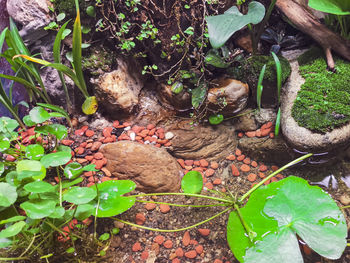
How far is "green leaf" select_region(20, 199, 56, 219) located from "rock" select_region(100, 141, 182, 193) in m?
0.66

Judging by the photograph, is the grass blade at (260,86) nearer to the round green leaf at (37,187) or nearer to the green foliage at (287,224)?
the green foliage at (287,224)

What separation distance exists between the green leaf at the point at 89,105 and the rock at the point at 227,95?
3.25ft

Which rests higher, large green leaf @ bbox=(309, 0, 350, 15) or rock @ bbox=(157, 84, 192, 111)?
large green leaf @ bbox=(309, 0, 350, 15)

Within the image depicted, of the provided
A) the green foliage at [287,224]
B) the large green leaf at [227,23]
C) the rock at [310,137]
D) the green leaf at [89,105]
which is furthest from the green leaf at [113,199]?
the rock at [310,137]

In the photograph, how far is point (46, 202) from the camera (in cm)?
142

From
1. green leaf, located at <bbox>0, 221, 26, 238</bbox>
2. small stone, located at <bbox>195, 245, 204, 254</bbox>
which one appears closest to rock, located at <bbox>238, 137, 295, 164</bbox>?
small stone, located at <bbox>195, 245, 204, 254</bbox>

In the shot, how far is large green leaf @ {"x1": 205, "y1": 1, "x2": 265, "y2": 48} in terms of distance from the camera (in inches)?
72.9

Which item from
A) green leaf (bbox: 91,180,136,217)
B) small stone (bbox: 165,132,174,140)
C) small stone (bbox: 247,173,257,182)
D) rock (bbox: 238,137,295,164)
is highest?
green leaf (bbox: 91,180,136,217)

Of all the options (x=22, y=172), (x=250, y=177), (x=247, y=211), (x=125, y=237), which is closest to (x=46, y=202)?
(x=22, y=172)

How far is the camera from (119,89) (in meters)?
2.31

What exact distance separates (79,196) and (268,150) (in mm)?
1493

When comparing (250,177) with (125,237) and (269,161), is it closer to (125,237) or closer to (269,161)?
(269,161)

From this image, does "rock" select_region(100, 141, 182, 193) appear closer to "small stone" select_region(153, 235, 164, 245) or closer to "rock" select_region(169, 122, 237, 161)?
"rock" select_region(169, 122, 237, 161)

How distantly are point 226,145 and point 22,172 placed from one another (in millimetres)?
1521
